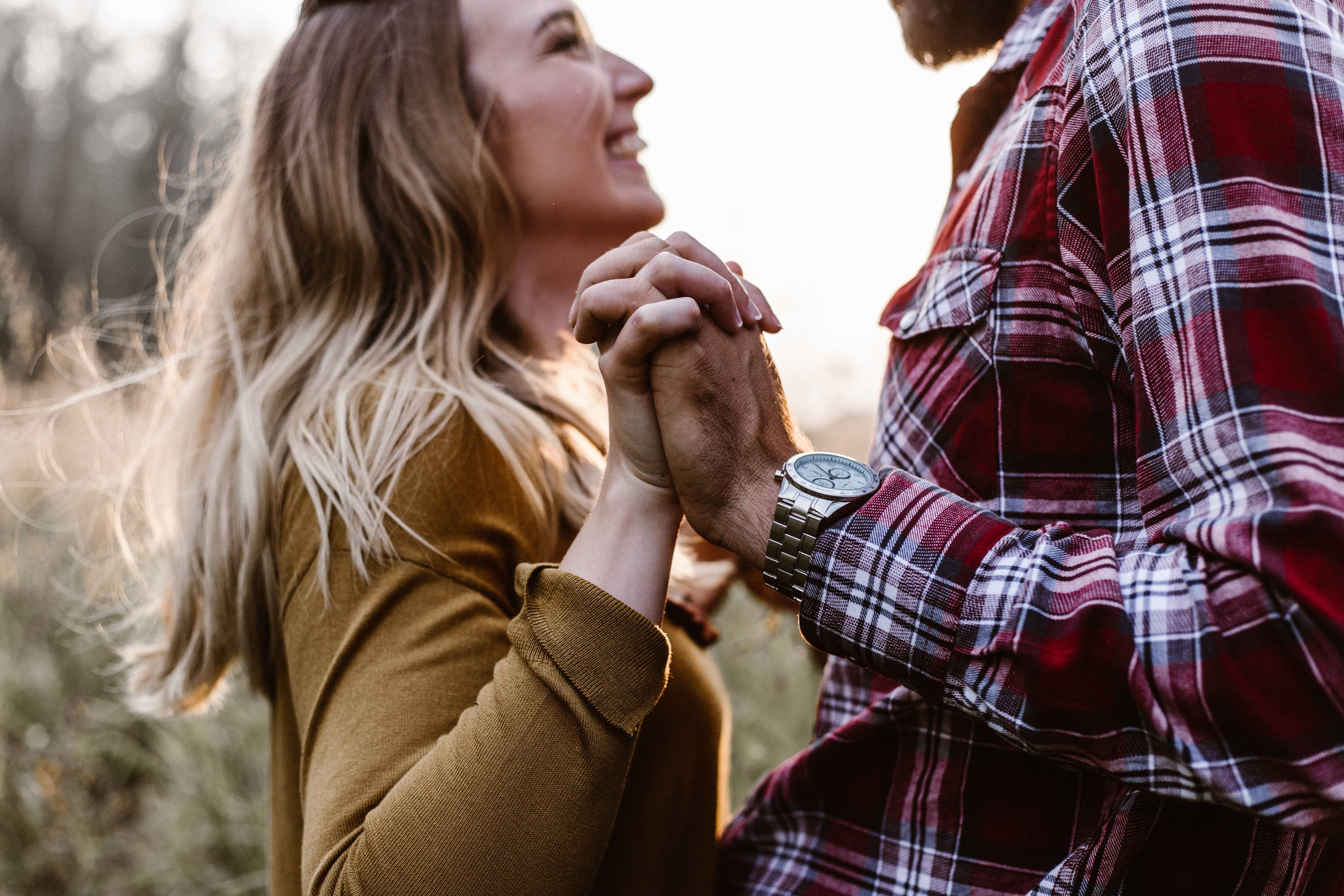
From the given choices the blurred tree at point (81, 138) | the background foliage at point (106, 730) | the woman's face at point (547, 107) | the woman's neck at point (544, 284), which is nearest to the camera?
Answer: the woman's face at point (547, 107)

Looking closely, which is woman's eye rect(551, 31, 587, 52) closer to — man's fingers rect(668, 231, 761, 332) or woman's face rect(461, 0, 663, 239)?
woman's face rect(461, 0, 663, 239)

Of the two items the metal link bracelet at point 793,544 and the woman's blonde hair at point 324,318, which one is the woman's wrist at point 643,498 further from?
the woman's blonde hair at point 324,318

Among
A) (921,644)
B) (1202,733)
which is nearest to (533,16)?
(921,644)

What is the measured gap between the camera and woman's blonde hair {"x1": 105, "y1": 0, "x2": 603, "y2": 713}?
1501 millimetres

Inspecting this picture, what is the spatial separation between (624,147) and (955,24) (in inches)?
26.1

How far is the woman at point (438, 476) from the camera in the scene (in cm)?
106

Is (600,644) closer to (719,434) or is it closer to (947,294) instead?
(719,434)

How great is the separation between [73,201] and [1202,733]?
1866cm

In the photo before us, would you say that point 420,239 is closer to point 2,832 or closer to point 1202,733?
point 1202,733

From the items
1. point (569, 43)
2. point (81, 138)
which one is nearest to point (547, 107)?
point (569, 43)

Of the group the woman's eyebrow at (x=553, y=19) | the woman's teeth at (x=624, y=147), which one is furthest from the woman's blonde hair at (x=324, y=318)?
the woman's teeth at (x=624, y=147)

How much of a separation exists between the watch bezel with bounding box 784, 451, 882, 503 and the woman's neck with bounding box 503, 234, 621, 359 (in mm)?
962

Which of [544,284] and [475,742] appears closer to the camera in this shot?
[475,742]

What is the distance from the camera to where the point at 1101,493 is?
3.38ft
